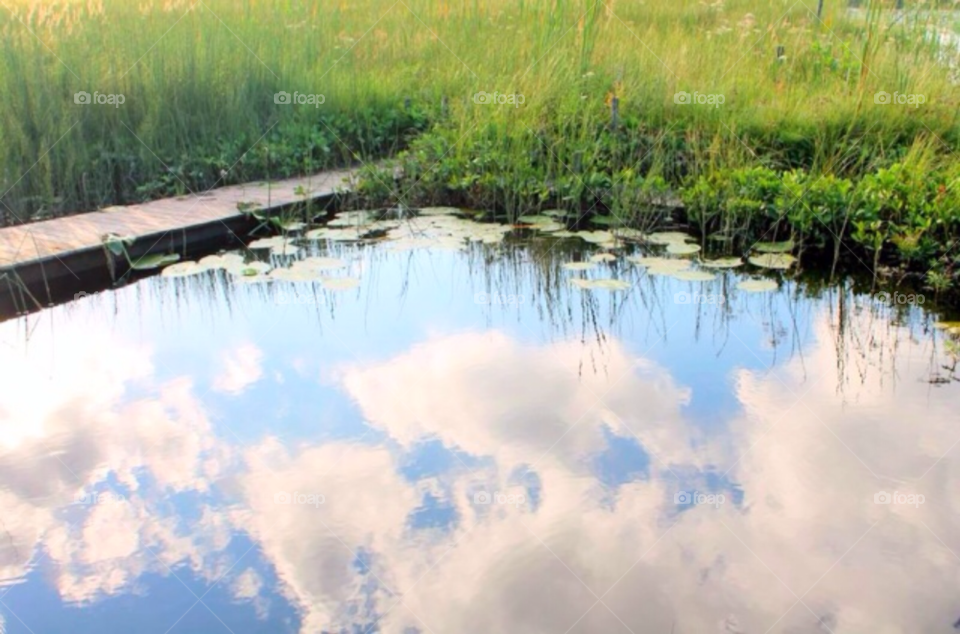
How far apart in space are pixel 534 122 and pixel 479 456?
4016 mm

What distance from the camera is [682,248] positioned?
5332 mm

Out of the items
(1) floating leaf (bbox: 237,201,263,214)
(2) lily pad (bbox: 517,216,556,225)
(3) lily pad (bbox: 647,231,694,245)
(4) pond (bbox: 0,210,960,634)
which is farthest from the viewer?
(2) lily pad (bbox: 517,216,556,225)

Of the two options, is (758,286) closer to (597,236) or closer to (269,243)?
(597,236)

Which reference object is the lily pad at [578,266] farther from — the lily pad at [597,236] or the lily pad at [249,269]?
the lily pad at [249,269]

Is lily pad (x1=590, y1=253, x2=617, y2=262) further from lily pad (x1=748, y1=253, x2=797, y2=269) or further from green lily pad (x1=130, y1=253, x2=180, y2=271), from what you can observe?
green lily pad (x1=130, y1=253, x2=180, y2=271)

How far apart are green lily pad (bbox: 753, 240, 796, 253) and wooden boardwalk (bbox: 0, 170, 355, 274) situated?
2.70 meters

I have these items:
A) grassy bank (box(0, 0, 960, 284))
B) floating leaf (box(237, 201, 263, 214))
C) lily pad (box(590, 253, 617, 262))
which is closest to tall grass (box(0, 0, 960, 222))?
grassy bank (box(0, 0, 960, 284))

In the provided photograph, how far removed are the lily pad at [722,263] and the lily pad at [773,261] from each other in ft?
0.33

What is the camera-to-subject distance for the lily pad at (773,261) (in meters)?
5.13

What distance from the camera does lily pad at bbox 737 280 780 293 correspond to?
474 centimetres

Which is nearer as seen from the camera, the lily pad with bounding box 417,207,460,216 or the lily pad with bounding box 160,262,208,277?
the lily pad with bounding box 160,262,208,277

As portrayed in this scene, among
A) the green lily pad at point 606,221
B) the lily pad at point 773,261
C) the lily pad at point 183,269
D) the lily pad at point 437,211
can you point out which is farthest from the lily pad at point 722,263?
the lily pad at point 183,269

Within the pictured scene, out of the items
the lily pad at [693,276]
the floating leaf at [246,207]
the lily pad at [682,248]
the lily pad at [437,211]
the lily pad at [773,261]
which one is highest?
the floating leaf at [246,207]

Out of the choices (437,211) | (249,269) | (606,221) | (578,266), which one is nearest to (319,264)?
(249,269)
